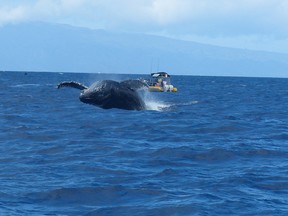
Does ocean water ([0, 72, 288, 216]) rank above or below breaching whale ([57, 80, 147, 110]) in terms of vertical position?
below

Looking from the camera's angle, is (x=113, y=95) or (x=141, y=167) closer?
(x=141, y=167)

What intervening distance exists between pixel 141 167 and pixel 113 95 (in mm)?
14851

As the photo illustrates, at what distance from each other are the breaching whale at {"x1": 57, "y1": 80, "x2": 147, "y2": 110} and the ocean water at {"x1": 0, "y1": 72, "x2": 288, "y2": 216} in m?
1.85

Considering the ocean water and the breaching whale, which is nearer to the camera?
the ocean water

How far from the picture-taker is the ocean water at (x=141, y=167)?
12805 millimetres

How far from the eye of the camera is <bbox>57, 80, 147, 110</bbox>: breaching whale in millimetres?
30969

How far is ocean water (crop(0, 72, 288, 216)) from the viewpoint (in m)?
12.8

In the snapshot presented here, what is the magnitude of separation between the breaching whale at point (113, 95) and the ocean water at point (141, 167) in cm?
185

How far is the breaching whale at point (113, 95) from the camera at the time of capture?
1219 inches

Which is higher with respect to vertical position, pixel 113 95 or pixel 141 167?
pixel 113 95

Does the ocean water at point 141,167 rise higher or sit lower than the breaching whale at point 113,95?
lower

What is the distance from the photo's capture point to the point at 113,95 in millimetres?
31438

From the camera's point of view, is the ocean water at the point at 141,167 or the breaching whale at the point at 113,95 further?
the breaching whale at the point at 113,95

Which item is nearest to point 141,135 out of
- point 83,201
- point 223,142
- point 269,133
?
point 223,142
